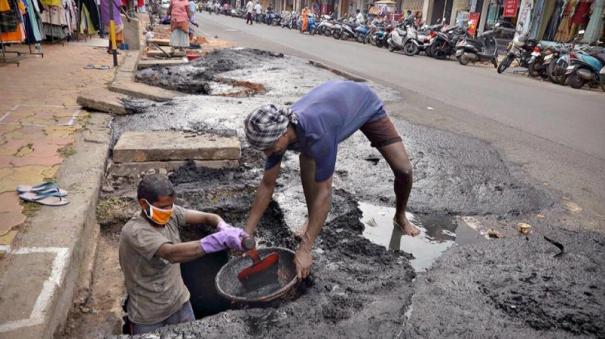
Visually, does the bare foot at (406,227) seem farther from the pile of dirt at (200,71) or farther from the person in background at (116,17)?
the person in background at (116,17)

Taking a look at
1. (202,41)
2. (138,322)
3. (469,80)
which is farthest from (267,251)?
(202,41)

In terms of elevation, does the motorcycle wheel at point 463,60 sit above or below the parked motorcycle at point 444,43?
below

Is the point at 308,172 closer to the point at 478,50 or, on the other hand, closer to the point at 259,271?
the point at 259,271

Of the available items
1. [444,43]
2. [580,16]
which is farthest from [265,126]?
[580,16]

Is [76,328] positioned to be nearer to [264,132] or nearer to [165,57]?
[264,132]

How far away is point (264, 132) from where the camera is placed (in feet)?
7.38

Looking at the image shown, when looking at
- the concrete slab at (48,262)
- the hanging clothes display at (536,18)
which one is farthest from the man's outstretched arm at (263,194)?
the hanging clothes display at (536,18)

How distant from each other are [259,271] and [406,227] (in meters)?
1.30

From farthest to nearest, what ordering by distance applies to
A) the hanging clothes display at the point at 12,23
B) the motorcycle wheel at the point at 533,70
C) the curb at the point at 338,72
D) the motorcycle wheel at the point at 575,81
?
1. the motorcycle wheel at the point at 533,70
2. the motorcycle wheel at the point at 575,81
3. the curb at the point at 338,72
4. the hanging clothes display at the point at 12,23

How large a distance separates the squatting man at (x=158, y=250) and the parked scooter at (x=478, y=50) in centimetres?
1354

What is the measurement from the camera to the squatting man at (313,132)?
2.29 m

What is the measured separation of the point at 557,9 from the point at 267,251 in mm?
17843

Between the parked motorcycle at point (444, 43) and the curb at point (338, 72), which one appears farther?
the parked motorcycle at point (444, 43)

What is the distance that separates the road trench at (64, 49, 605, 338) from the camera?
226cm
